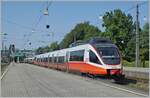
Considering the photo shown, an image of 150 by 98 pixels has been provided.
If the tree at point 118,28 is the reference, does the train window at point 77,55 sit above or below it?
below

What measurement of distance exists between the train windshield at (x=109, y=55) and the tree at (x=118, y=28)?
53428 millimetres

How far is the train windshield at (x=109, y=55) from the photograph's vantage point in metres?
30.4

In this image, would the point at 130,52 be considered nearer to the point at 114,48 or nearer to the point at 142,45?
the point at 142,45

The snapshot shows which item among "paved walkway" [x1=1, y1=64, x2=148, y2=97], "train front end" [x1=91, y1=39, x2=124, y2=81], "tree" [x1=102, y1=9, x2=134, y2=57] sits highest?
"tree" [x1=102, y1=9, x2=134, y2=57]

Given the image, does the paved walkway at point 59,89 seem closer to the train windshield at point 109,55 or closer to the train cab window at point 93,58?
the train cab window at point 93,58

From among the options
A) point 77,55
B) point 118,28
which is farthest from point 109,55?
point 118,28

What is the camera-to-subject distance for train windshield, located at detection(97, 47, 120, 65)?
99.7 ft

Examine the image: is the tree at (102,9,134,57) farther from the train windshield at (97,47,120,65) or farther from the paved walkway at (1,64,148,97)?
the paved walkway at (1,64,148,97)

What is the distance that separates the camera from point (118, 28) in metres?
87.8

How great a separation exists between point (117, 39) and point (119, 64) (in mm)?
56366

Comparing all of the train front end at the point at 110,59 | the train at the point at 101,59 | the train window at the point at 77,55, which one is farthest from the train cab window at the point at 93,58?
the train window at the point at 77,55

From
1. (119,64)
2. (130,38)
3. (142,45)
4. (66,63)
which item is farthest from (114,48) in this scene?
(130,38)

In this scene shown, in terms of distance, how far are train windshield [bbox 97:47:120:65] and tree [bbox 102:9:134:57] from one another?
53428 mm

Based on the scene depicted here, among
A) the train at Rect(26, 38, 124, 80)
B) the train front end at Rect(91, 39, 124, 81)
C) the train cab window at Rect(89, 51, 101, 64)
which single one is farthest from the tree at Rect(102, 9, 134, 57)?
the train front end at Rect(91, 39, 124, 81)
